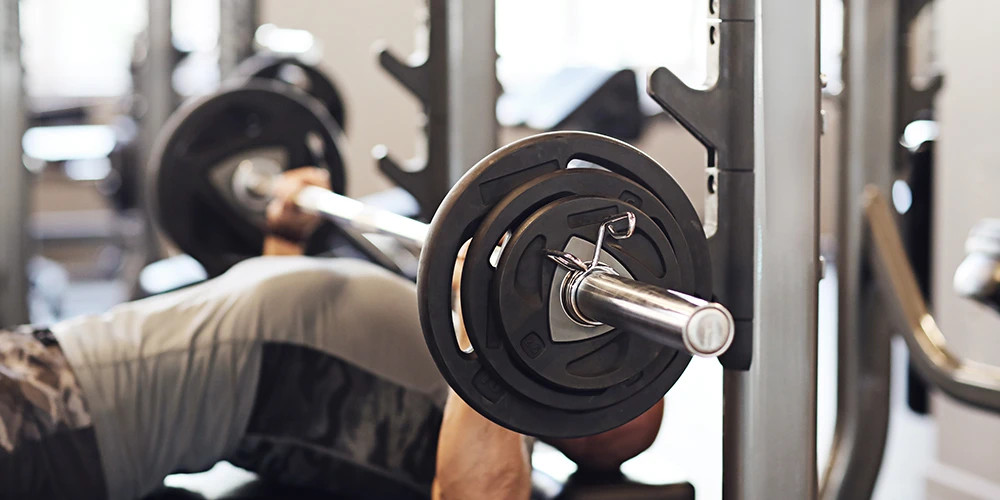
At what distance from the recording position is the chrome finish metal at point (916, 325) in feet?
4.50

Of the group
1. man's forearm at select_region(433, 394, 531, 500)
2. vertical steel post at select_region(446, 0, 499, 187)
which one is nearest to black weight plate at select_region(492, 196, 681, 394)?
man's forearm at select_region(433, 394, 531, 500)

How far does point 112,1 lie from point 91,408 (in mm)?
4898

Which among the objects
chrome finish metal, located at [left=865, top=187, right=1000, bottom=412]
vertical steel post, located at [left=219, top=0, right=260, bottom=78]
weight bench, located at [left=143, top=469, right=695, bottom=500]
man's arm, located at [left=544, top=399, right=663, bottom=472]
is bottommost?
weight bench, located at [left=143, top=469, right=695, bottom=500]

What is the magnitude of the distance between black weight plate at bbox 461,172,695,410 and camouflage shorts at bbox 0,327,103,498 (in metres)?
0.64

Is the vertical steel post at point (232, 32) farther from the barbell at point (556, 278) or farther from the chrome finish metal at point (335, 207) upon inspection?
the barbell at point (556, 278)

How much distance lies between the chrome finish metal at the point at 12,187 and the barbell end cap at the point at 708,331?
209 cm

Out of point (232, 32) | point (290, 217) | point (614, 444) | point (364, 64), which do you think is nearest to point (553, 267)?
point (614, 444)

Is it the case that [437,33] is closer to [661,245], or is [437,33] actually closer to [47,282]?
[661,245]

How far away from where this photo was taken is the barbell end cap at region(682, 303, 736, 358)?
2.05 feet

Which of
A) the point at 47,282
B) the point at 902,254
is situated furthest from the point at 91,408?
the point at 47,282

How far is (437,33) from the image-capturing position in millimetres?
1716

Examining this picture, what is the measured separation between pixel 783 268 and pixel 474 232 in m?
0.30

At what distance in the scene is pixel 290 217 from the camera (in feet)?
6.42

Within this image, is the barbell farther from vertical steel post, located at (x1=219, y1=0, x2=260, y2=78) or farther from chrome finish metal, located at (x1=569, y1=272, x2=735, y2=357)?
vertical steel post, located at (x1=219, y1=0, x2=260, y2=78)
